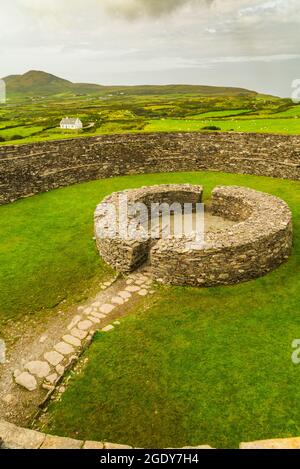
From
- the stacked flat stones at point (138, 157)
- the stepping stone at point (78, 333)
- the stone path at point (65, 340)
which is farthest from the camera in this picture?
the stacked flat stones at point (138, 157)

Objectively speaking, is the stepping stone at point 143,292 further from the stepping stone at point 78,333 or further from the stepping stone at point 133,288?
the stepping stone at point 78,333

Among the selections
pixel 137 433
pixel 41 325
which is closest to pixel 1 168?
pixel 41 325

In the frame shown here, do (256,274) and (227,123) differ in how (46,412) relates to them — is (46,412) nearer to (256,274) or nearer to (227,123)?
(256,274)

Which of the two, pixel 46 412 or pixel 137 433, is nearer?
pixel 137 433

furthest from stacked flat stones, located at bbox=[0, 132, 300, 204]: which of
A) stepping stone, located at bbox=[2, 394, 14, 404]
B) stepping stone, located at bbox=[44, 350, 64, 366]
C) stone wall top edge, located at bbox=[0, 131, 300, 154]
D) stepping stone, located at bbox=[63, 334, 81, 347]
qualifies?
Answer: stepping stone, located at bbox=[2, 394, 14, 404]

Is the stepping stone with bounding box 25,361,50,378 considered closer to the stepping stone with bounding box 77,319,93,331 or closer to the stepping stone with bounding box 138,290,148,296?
the stepping stone with bounding box 77,319,93,331

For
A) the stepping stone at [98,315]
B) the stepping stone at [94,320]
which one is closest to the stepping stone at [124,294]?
the stepping stone at [98,315]
